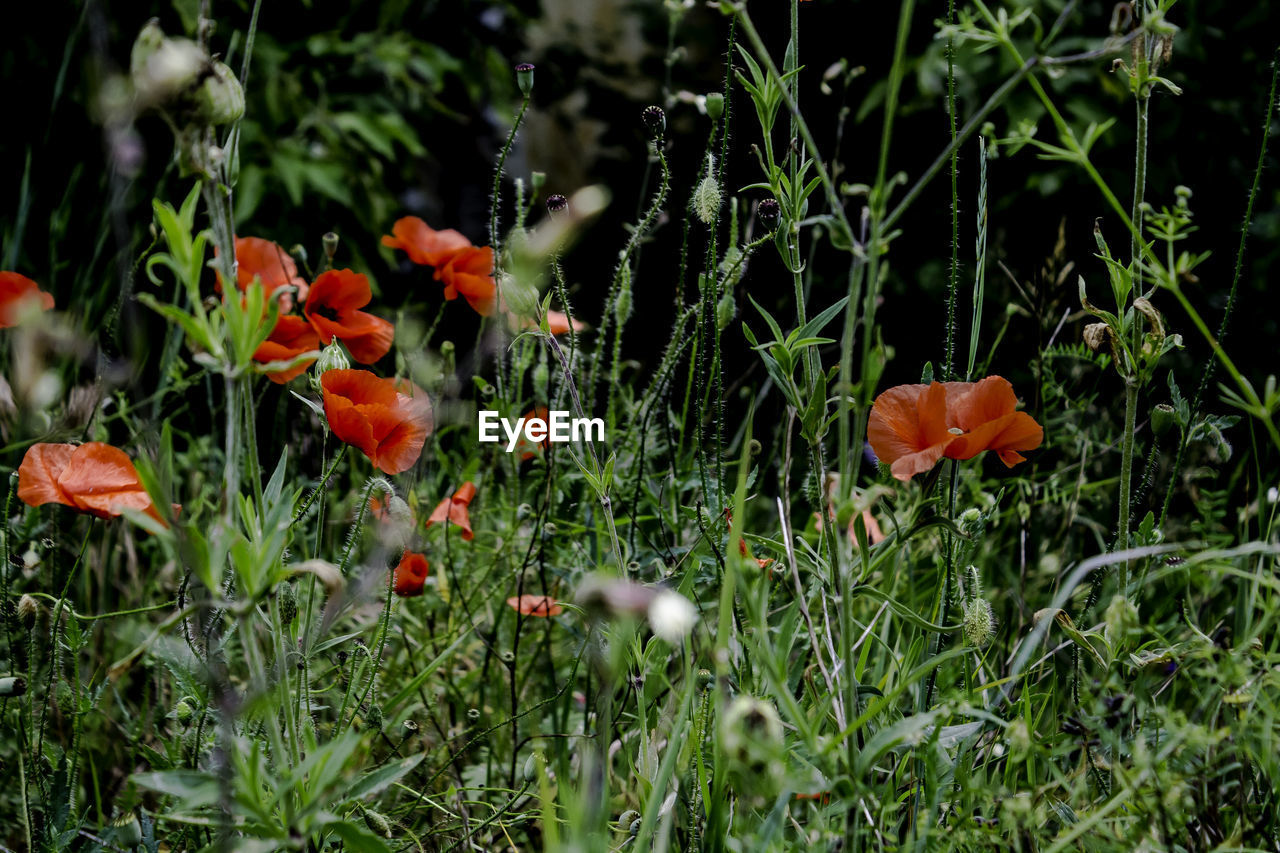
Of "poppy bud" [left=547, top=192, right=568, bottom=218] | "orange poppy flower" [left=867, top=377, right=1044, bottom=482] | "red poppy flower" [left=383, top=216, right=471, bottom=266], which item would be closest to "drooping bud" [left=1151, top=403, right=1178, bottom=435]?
"orange poppy flower" [left=867, top=377, right=1044, bottom=482]

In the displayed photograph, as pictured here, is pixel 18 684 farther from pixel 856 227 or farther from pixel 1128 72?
pixel 856 227

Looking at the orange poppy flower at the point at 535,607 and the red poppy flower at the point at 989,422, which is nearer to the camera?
the red poppy flower at the point at 989,422

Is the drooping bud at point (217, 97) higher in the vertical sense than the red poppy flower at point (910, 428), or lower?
higher

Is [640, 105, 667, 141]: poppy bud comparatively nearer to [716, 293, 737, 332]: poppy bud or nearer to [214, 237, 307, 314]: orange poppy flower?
[716, 293, 737, 332]: poppy bud

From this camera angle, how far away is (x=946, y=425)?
0.83 m

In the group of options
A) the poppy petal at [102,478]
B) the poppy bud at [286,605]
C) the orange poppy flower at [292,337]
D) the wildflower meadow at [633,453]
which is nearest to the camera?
the wildflower meadow at [633,453]

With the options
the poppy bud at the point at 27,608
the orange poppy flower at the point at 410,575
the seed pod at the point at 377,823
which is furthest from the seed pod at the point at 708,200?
the poppy bud at the point at 27,608

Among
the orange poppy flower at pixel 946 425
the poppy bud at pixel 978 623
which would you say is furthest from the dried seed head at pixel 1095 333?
the poppy bud at pixel 978 623

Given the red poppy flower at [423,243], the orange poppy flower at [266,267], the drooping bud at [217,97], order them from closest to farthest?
the drooping bud at [217,97] → the orange poppy flower at [266,267] → the red poppy flower at [423,243]

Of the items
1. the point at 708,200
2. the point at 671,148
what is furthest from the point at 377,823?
the point at 671,148

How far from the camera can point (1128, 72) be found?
0.84 metres

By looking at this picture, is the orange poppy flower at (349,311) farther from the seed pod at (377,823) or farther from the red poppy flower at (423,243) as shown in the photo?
the seed pod at (377,823)

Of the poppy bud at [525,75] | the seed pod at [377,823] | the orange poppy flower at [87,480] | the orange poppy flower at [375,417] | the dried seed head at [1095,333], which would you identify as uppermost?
the poppy bud at [525,75]

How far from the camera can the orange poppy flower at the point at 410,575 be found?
107cm
